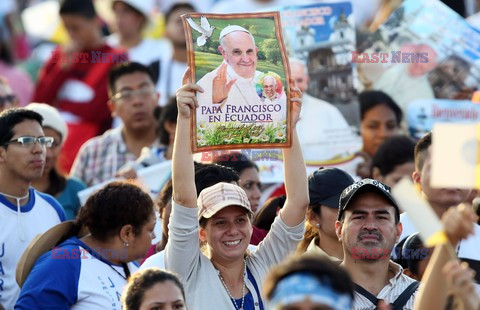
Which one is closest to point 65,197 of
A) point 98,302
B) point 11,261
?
point 11,261

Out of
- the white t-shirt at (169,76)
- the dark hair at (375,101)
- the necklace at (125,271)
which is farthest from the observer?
the white t-shirt at (169,76)

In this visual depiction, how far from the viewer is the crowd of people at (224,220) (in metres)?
5.46

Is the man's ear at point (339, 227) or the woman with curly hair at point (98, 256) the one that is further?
the woman with curly hair at point (98, 256)

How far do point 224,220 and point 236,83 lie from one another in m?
0.69

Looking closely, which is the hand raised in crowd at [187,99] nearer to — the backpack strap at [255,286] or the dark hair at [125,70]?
the backpack strap at [255,286]

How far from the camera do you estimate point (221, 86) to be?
6.17 m

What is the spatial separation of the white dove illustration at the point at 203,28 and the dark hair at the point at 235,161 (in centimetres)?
181

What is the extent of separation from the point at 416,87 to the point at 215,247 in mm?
3455

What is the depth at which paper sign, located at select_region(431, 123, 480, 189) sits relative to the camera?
434 cm

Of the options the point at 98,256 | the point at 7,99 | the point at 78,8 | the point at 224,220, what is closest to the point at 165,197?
the point at 98,256

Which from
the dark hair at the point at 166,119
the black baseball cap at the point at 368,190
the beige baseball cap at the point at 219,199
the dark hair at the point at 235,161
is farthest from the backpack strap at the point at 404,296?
the dark hair at the point at 166,119

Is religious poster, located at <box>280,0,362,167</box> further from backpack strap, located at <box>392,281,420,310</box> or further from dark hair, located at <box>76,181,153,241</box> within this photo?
backpack strap, located at <box>392,281,420,310</box>

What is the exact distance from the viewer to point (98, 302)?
21.9 ft

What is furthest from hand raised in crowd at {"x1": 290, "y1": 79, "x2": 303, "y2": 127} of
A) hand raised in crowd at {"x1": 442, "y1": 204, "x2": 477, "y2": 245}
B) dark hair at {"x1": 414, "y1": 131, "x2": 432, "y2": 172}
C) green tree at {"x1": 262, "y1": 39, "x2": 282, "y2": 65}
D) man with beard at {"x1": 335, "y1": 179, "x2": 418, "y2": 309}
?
hand raised in crowd at {"x1": 442, "y1": 204, "x2": 477, "y2": 245}
